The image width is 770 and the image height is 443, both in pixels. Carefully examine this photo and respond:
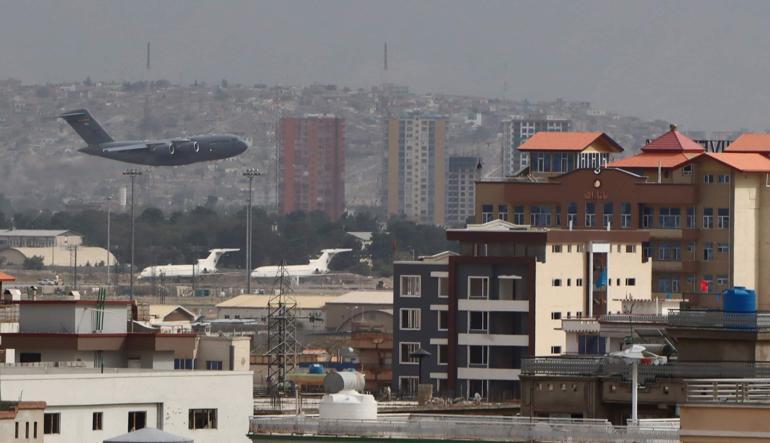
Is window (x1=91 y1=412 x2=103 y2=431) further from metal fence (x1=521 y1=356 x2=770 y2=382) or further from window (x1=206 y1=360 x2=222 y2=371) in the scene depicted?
window (x1=206 y1=360 x2=222 y2=371)

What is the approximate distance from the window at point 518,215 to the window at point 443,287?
626 inches

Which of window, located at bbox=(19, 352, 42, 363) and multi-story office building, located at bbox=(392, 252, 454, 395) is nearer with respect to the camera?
window, located at bbox=(19, 352, 42, 363)

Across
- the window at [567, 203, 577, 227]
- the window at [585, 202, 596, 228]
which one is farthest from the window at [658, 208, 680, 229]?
the window at [567, 203, 577, 227]

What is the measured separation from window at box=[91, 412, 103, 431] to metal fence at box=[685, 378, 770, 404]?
12.6 metres

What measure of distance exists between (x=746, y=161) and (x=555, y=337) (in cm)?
2202

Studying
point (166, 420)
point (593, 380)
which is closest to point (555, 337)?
point (166, 420)

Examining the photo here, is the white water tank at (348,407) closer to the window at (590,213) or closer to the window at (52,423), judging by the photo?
the window at (52,423)

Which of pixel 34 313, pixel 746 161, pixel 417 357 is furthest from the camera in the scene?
pixel 746 161

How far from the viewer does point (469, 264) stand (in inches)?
3118

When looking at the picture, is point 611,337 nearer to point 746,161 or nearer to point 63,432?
point 63,432

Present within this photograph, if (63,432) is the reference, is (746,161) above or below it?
above

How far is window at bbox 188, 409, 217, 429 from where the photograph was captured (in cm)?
3631

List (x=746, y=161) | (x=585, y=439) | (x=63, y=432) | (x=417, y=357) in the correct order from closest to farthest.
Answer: (x=585, y=439) < (x=63, y=432) < (x=417, y=357) < (x=746, y=161)

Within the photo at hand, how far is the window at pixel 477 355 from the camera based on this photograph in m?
77.2
